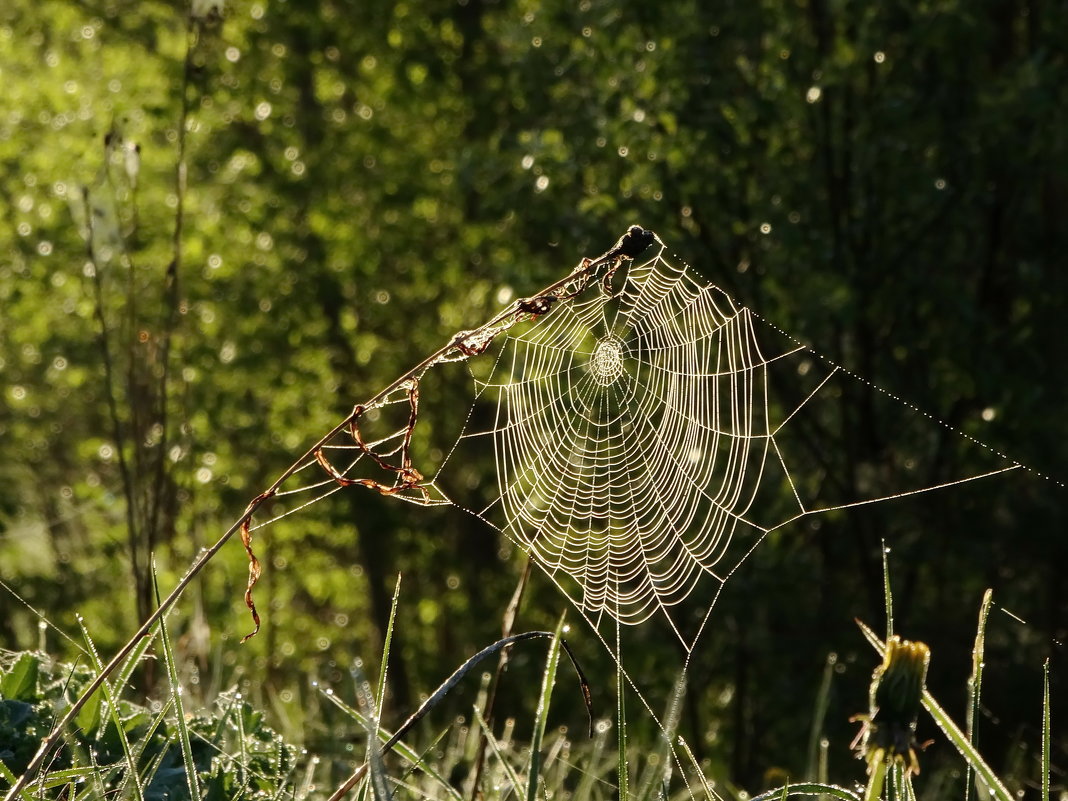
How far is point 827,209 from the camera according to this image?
6.88 m

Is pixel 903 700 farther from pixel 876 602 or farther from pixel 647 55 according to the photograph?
pixel 876 602

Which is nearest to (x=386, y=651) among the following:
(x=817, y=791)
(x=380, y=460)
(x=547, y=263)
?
(x=380, y=460)

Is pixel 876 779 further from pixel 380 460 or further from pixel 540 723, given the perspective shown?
pixel 380 460

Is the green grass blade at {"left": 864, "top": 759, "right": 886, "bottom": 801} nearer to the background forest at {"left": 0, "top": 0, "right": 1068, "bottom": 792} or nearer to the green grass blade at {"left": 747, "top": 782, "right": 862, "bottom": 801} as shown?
the green grass blade at {"left": 747, "top": 782, "right": 862, "bottom": 801}

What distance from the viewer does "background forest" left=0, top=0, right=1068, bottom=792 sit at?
6.68 meters

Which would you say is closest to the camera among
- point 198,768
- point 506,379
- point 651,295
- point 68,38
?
point 198,768

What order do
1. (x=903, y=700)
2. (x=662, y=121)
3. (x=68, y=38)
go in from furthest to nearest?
1. (x=68, y=38)
2. (x=662, y=121)
3. (x=903, y=700)

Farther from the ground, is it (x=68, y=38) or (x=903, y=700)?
(x=68, y=38)

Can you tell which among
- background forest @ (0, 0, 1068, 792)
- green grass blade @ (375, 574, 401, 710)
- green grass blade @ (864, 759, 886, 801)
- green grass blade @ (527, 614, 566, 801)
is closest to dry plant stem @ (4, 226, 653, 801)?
green grass blade @ (375, 574, 401, 710)

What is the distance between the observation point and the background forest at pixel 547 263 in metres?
6.68

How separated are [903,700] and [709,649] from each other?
668cm

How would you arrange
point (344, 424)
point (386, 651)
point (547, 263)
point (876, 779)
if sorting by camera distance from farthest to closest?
point (547, 263) < point (386, 651) < point (344, 424) < point (876, 779)

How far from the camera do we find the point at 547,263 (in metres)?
7.78

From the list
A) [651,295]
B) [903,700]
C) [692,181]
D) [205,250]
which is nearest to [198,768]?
[903,700]
